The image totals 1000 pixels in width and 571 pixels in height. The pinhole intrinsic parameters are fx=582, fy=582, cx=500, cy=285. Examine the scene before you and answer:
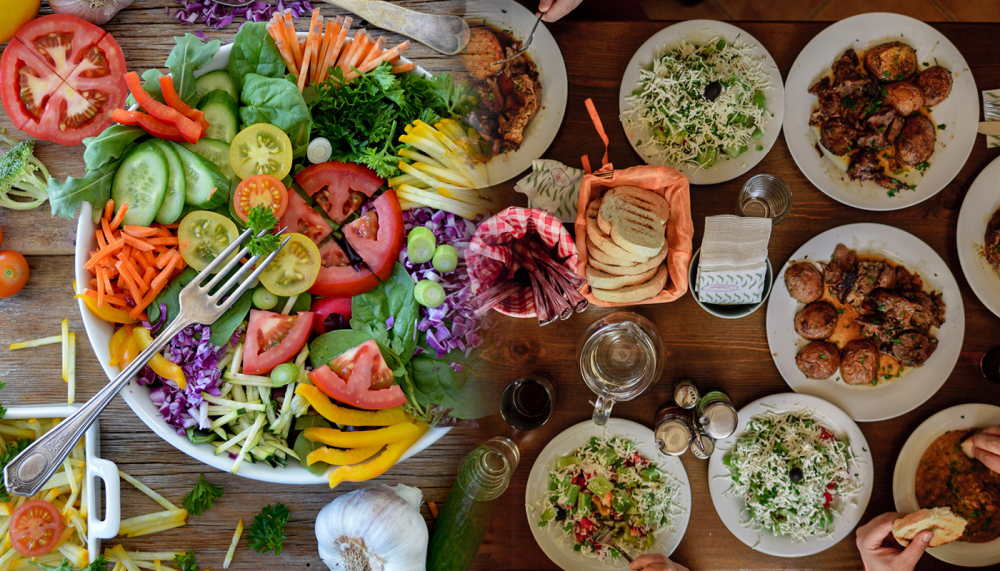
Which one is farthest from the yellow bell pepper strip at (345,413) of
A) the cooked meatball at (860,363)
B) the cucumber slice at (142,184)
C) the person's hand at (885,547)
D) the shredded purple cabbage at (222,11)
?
the person's hand at (885,547)

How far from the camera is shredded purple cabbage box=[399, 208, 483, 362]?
1400 mm

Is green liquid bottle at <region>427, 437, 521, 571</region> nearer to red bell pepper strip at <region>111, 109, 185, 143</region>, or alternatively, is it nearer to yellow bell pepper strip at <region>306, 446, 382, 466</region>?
yellow bell pepper strip at <region>306, 446, 382, 466</region>

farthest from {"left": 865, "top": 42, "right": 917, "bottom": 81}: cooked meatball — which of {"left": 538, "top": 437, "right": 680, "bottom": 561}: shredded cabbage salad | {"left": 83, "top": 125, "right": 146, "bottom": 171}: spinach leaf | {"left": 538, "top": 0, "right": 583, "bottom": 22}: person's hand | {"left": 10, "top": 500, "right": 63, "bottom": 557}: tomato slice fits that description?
{"left": 10, "top": 500, "right": 63, "bottom": 557}: tomato slice

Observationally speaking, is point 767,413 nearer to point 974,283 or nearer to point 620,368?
point 620,368

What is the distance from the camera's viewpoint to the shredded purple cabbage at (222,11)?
158cm

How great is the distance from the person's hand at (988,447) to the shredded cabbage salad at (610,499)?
2.75ft

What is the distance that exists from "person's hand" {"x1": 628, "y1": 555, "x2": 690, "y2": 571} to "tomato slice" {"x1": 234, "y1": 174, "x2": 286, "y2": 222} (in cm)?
128

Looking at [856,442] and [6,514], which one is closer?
[6,514]

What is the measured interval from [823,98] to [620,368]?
0.92m

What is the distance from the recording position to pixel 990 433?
1.61 metres

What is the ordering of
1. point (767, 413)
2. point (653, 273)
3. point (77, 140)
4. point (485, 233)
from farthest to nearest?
point (767, 413)
point (77, 140)
point (653, 273)
point (485, 233)

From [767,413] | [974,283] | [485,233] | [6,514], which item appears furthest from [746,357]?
[6,514]

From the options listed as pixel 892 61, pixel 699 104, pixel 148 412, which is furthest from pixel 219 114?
pixel 892 61

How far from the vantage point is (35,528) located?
141 cm
